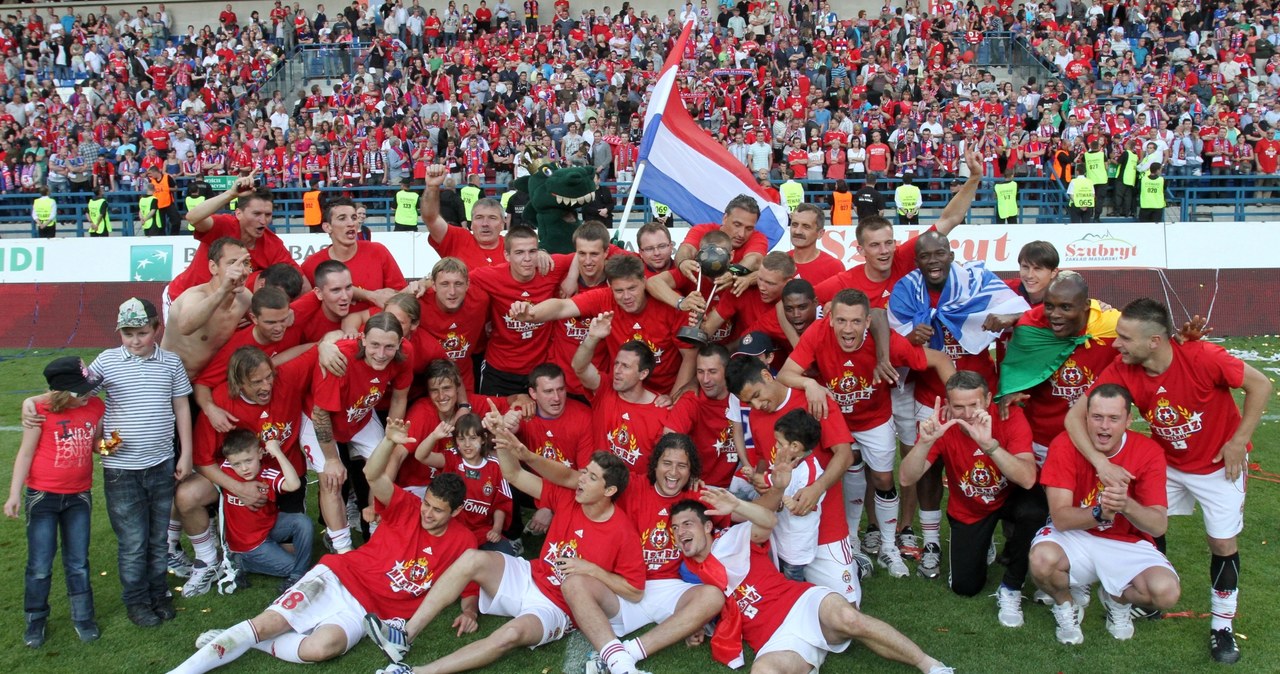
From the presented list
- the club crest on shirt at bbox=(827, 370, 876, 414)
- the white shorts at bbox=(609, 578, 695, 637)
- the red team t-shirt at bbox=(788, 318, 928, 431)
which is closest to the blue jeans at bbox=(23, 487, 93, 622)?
the white shorts at bbox=(609, 578, 695, 637)

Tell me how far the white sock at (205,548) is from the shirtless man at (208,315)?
1.01 meters

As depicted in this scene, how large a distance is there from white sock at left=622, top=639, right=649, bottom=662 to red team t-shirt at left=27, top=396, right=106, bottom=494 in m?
3.18

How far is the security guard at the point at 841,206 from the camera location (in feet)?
60.3

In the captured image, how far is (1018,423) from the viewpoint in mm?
6254

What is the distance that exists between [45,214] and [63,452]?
55.6ft

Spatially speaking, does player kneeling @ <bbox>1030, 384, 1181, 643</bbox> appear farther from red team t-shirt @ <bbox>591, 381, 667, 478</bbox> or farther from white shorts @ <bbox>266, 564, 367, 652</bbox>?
white shorts @ <bbox>266, 564, 367, 652</bbox>

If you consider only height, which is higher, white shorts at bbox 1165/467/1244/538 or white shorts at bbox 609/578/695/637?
white shorts at bbox 1165/467/1244/538

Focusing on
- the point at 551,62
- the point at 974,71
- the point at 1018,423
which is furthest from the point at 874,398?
the point at 551,62

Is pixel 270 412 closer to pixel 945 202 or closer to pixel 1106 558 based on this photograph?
pixel 1106 558

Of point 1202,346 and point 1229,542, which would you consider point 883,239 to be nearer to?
point 1202,346

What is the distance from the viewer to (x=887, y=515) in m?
6.92

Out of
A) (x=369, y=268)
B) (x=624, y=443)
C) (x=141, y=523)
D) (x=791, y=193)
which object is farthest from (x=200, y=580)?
(x=791, y=193)

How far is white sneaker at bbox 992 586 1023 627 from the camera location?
6.01m

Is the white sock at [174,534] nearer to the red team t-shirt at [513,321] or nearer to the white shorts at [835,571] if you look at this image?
the red team t-shirt at [513,321]
